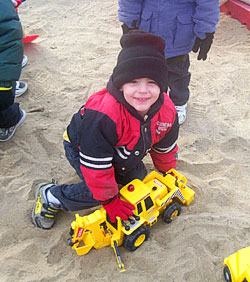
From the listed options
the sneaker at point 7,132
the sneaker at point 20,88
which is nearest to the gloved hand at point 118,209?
the sneaker at point 7,132

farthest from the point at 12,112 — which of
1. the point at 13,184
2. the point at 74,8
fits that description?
the point at 74,8

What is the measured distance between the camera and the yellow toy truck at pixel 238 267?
131 cm

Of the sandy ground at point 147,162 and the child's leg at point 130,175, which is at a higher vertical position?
the child's leg at point 130,175

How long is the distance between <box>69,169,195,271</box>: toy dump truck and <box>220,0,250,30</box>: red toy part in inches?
126

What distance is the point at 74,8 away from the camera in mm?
4773

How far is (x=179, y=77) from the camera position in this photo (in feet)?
8.10

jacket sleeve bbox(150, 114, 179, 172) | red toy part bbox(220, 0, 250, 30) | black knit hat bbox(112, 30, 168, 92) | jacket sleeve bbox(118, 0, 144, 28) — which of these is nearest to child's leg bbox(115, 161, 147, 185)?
jacket sleeve bbox(150, 114, 179, 172)

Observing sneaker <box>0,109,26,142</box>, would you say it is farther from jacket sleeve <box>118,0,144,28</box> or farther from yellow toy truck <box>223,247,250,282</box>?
yellow toy truck <box>223,247,250,282</box>

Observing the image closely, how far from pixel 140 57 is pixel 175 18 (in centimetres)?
104

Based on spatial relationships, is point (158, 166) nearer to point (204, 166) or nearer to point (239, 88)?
point (204, 166)

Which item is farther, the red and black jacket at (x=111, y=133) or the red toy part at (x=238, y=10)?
the red toy part at (x=238, y=10)

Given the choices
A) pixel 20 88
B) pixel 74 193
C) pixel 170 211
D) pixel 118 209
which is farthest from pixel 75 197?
pixel 20 88

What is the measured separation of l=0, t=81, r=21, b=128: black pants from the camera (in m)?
2.09

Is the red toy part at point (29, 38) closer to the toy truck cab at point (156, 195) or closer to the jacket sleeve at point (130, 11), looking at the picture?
the jacket sleeve at point (130, 11)
